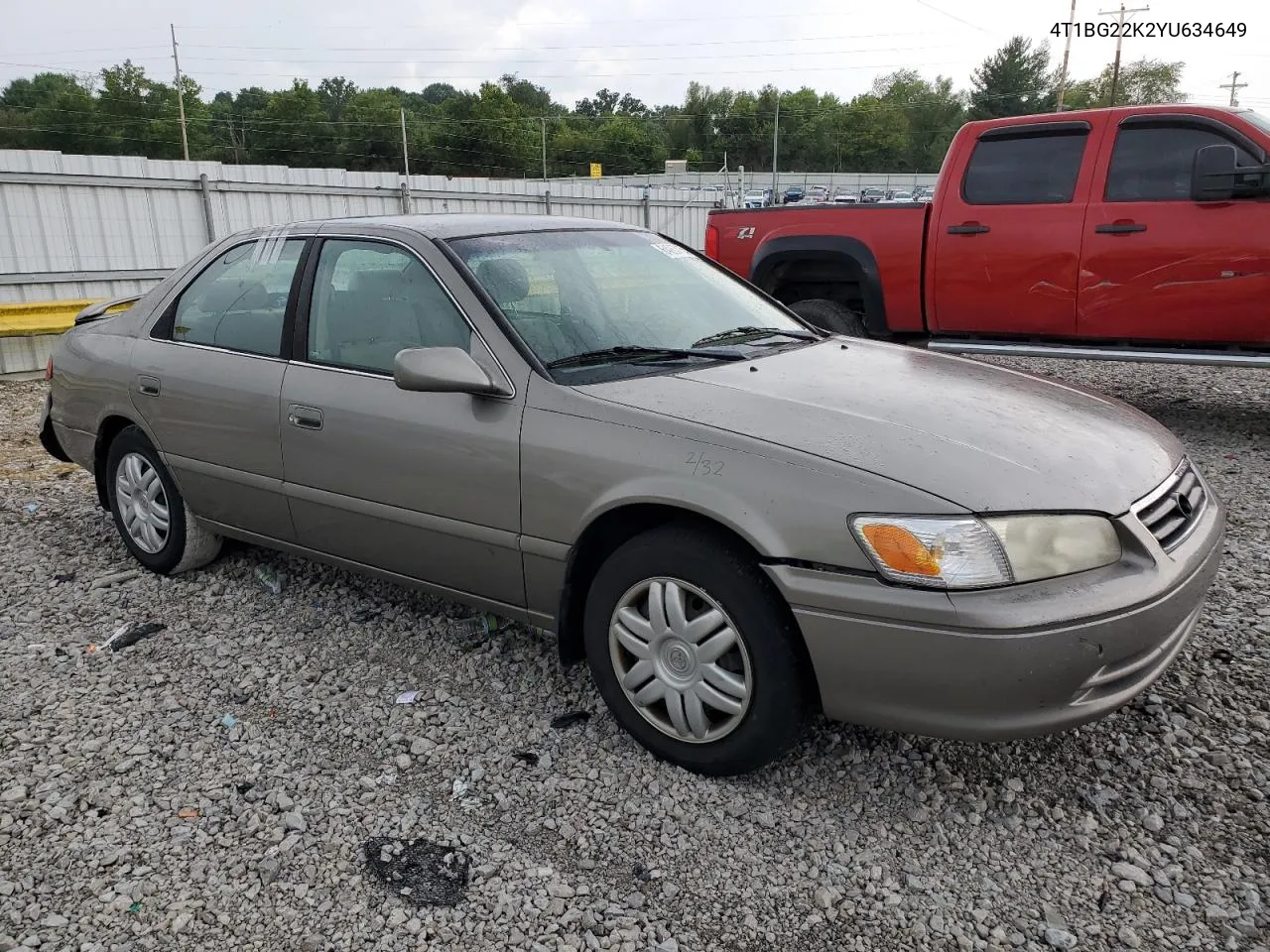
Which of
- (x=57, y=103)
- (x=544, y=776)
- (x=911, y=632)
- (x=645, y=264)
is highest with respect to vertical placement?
(x=57, y=103)

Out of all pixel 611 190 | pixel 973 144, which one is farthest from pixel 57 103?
pixel 973 144

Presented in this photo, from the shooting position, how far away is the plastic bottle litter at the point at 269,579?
14.4 feet

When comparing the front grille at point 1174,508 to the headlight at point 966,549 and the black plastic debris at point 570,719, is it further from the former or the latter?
the black plastic debris at point 570,719

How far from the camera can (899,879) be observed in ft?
8.06

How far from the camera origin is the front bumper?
7.68 ft

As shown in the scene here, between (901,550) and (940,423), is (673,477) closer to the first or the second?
(901,550)

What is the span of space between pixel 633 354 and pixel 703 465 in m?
0.75

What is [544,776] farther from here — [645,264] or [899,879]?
[645,264]

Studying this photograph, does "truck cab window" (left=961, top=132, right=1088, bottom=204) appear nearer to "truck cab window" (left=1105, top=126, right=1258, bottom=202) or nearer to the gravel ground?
"truck cab window" (left=1105, top=126, right=1258, bottom=202)

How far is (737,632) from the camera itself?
263 centimetres

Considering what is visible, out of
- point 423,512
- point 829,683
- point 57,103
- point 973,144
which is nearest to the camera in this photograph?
point 829,683

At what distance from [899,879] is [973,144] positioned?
236 inches

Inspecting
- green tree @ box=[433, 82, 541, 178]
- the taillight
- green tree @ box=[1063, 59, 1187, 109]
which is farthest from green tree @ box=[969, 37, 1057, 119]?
the taillight

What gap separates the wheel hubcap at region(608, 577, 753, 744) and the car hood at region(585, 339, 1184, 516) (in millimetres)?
512
